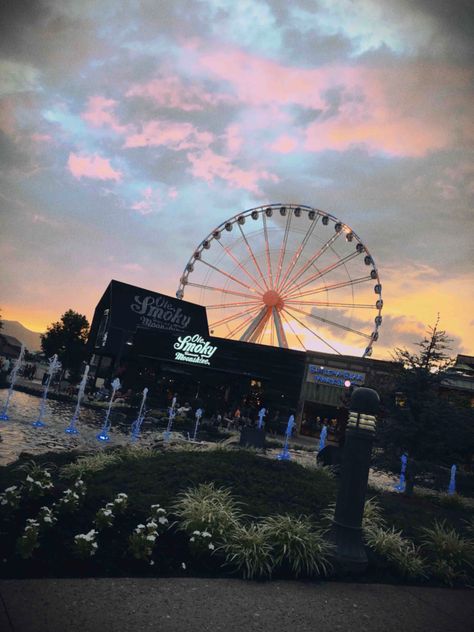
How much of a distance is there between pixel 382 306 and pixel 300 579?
3397cm

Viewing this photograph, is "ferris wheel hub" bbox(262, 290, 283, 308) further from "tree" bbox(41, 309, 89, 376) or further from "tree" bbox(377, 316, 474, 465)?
"tree" bbox(41, 309, 89, 376)

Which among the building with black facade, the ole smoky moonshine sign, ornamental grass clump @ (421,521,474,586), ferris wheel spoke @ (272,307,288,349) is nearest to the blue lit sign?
the building with black facade

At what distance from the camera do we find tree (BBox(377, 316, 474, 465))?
12734 millimetres

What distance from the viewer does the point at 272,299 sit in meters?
37.5

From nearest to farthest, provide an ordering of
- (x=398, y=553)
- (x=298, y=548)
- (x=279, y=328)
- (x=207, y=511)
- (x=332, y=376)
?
1. (x=298, y=548)
2. (x=207, y=511)
3. (x=398, y=553)
4. (x=279, y=328)
5. (x=332, y=376)

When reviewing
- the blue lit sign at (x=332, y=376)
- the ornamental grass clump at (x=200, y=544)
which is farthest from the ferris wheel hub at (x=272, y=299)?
the ornamental grass clump at (x=200, y=544)

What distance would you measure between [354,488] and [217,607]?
8.40ft

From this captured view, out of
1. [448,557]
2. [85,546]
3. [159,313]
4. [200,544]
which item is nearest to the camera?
[85,546]

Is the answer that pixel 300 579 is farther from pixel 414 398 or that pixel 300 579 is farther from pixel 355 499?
pixel 414 398

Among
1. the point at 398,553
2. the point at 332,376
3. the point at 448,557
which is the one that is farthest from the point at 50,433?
the point at 332,376

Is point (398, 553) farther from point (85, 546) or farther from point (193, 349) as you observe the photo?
point (193, 349)

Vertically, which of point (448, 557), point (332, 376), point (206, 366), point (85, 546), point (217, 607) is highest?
point (332, 376)

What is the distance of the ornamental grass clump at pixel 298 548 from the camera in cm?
502

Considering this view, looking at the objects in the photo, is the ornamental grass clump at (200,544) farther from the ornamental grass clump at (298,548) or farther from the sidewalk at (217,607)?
the ornamental grass clump at (298,548)
